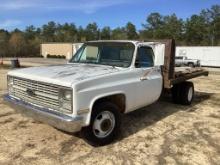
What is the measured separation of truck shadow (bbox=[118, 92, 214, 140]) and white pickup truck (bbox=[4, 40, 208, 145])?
22.8 inches

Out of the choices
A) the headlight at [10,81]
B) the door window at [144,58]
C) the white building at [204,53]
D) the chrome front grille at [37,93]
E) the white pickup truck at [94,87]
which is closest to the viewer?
the white pickup truck at [94,87]

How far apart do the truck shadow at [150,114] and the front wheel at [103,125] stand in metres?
0.42

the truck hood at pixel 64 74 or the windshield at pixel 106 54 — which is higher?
the windshield at pixel 106 54

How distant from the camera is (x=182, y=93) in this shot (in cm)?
905

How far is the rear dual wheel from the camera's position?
905 cm

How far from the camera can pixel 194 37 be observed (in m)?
80.8

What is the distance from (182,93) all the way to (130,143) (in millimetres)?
3985

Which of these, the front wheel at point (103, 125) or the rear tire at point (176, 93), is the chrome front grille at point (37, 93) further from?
the rear tire at point (176, 93)

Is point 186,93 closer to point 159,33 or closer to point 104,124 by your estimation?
point 104,124

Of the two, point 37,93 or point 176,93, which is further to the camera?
point 176,93

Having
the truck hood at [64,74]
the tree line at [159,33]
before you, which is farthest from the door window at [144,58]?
the tree line at [159,33]

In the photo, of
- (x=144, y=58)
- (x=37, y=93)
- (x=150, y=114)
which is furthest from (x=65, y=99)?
(x=150, y=114)

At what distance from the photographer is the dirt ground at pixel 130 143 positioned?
193 inches

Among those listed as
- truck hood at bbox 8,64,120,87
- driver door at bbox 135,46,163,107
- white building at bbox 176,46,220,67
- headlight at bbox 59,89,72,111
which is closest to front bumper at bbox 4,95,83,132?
headlight at bbox 59,89,72,111
